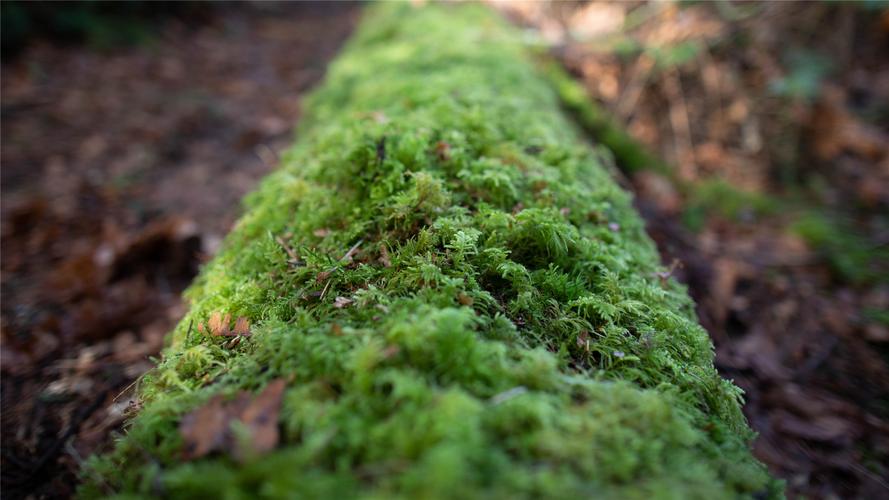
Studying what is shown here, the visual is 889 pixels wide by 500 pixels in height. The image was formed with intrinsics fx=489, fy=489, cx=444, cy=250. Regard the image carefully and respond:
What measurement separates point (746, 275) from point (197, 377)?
150 inches

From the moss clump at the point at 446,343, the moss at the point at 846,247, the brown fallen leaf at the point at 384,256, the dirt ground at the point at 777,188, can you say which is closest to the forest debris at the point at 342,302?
the moss clump at the point at 446,343

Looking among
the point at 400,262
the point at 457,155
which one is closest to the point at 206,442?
the point at 400,262

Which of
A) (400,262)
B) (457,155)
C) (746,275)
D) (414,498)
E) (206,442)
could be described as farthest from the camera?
(746,275)

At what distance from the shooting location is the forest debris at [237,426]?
103 cm

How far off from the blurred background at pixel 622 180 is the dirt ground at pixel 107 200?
0.05 feet

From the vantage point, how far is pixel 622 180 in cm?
330

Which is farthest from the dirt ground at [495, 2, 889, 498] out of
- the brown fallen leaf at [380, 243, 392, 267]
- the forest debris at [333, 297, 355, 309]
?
the forest debris at [333, 297, 355, 309]

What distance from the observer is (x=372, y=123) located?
251 centimetres

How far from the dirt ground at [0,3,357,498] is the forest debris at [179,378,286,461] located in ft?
1.59

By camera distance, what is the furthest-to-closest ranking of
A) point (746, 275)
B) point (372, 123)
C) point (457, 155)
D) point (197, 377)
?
point (746, 275)
point (372, 123)
point (457, 155)
point (197, 377)

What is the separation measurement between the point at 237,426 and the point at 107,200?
13.8ft

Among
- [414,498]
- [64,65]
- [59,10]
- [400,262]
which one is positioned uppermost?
[59,10]

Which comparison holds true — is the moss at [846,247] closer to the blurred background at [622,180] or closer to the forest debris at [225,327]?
the blurred background at [622,180]

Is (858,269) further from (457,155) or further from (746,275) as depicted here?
(457,155)
